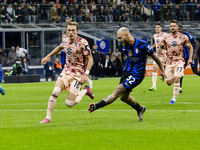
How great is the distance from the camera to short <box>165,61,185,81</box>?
17.3 m

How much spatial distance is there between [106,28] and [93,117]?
32.7 m

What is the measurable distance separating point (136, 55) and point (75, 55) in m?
1.48

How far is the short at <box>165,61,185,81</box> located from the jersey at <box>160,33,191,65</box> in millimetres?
110

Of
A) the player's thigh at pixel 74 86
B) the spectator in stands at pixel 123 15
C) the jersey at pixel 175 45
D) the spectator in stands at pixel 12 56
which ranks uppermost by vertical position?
the spectator in stands at pixel 123 15

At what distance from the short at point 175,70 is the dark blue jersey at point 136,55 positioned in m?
4.98

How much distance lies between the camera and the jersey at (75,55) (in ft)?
42.5

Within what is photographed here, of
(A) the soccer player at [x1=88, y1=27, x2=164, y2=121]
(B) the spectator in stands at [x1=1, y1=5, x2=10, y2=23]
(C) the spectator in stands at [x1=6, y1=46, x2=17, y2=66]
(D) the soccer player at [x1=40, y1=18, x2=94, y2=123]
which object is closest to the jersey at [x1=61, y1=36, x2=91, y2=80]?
(D) the soccer player at [x1=40, y1=18, x2=94, y2=123]

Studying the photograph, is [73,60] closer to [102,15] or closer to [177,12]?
[102,15]

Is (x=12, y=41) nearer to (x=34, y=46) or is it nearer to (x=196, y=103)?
(x=34, y=46)

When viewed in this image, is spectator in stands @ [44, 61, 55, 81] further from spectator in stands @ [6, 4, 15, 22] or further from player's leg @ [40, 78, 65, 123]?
player's leg @ [40, 78, 65, 123]

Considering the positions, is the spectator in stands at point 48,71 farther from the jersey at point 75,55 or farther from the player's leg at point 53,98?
the player's leg at point 53,98

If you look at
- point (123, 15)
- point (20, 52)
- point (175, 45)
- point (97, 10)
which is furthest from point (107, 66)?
point (175, 45)

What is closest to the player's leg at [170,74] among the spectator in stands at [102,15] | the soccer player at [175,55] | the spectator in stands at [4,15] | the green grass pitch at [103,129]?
the soccer player at [175,55]

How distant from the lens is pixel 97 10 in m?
45.8
